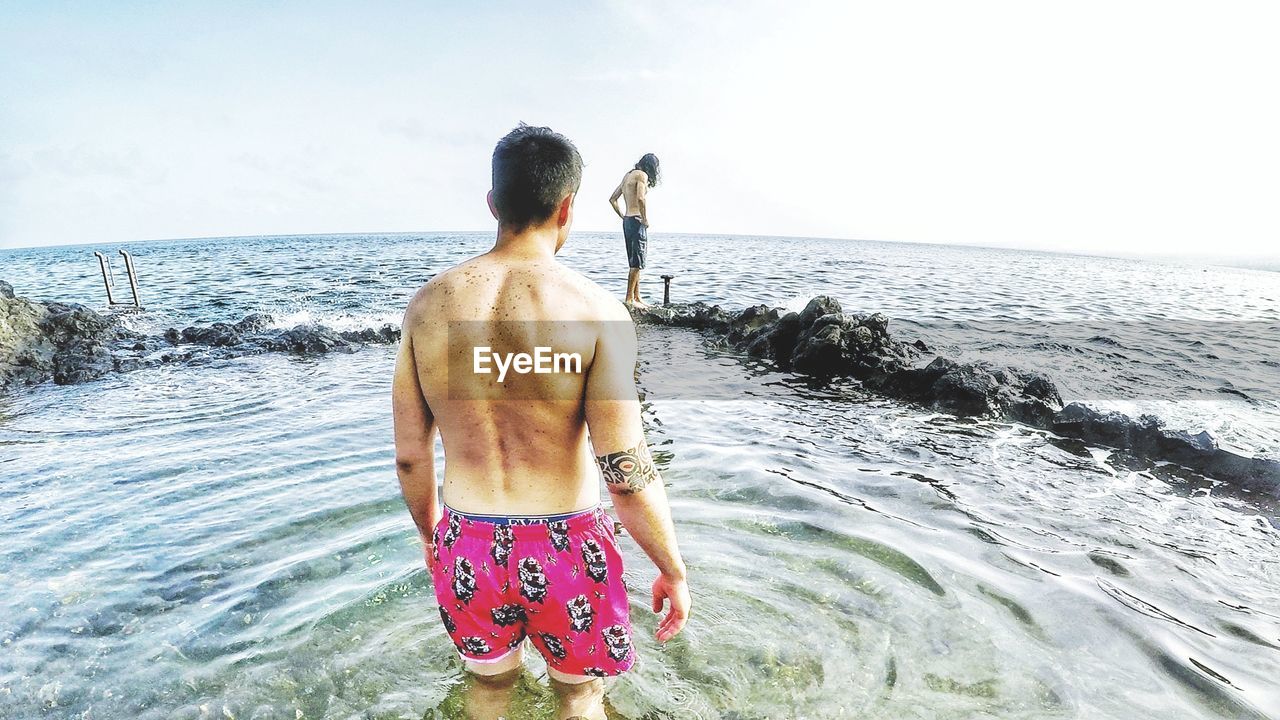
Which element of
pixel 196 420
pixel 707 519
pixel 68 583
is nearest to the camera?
pixel 68 583

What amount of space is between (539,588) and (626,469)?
571 millimetres

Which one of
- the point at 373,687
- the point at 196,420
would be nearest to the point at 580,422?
the point at 373,687

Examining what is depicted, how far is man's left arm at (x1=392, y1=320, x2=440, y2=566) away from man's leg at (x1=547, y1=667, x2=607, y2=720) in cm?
72

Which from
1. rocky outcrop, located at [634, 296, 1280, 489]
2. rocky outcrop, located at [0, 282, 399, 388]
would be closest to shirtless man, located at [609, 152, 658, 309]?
rocky outcrop, located at [634, 296, 1280, 489]

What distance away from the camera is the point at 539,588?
86.1 inches

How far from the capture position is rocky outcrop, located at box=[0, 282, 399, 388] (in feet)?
35.8

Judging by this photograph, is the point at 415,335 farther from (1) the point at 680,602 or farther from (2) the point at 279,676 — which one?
(2) the point at 279,676

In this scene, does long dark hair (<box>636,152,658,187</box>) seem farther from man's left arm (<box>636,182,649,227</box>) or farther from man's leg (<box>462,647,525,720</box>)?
man's leg (<box>462,647,525,720</box>)

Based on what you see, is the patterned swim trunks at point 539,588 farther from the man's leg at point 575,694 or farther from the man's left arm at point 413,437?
the man's left arm at point 413,437

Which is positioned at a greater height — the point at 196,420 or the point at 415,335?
the point at 415,335

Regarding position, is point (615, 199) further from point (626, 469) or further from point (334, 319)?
point (626, 469)

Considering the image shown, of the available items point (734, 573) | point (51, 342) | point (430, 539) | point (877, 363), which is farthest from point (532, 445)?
point (51, 342)

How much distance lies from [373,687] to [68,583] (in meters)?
2.81

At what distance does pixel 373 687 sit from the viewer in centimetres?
320
